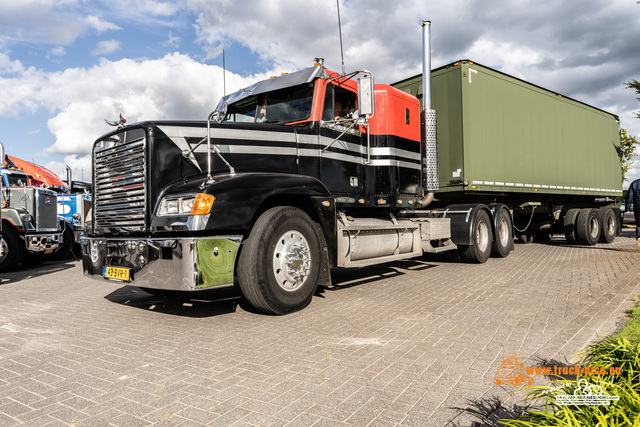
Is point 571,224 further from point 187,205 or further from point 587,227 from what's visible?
point 187,205

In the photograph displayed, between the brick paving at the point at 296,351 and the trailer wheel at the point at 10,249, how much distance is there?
12.8 feet

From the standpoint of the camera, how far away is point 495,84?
9.12m

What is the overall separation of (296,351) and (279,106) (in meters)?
3.67

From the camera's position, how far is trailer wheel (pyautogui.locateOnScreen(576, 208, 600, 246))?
40.4 ft

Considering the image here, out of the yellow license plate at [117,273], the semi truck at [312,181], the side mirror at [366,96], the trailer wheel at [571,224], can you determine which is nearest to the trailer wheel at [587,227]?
the trailer wheel at [571,224]

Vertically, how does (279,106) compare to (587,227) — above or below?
above

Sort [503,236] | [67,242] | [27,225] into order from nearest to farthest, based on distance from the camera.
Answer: [503,236], [27,225], [67,242]

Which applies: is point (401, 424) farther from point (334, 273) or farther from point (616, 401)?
point (334, 273)

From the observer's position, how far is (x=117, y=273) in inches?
175

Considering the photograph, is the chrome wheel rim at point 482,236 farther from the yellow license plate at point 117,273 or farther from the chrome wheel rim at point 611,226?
the chrome wheel rim at point 611,226

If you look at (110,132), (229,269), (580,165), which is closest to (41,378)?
(229,269)

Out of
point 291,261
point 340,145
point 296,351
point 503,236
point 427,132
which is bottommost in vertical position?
point 296,351

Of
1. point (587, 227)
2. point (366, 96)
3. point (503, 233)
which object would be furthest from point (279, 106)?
point (587, 227)

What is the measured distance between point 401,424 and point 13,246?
34.9 feet
